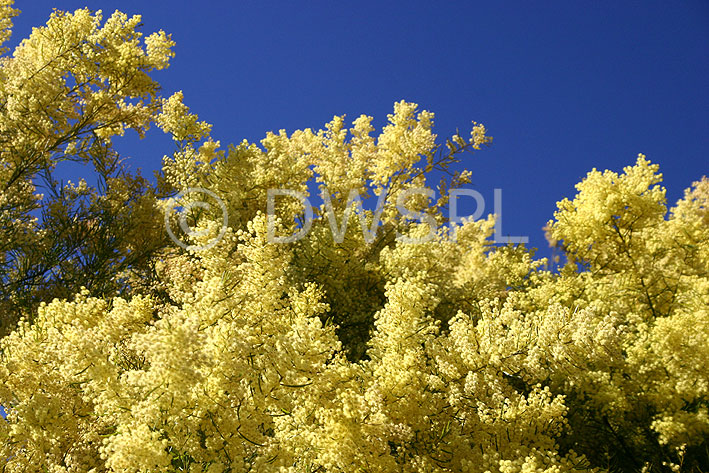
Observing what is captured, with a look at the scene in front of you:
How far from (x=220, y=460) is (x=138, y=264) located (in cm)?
533

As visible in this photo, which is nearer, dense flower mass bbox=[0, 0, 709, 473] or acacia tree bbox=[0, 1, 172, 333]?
dense flower mass bbox=[0, 0, 709, 473]

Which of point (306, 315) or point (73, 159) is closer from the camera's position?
point (306, 315)

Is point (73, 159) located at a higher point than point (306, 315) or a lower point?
higher

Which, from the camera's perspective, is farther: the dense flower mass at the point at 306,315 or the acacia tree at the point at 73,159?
the acacia tree at the point at 73,159

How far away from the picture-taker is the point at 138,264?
27.9ft

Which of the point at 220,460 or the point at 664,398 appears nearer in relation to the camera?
the point at 220,460

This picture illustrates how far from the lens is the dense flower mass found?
3867 mm

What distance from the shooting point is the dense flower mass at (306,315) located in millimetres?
3867

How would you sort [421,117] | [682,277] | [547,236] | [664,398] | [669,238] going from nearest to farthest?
[664,398]
[682,277]
[421,117]
[669,238]
[547,236]

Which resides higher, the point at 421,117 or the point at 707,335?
the point at 421,117

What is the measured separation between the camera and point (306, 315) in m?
4.94

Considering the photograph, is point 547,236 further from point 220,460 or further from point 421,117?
point 220,460

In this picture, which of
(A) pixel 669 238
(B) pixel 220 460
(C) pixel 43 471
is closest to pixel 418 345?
(B) pixel 220 460

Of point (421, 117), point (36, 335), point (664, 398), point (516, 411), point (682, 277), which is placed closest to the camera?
point (516, 411)
